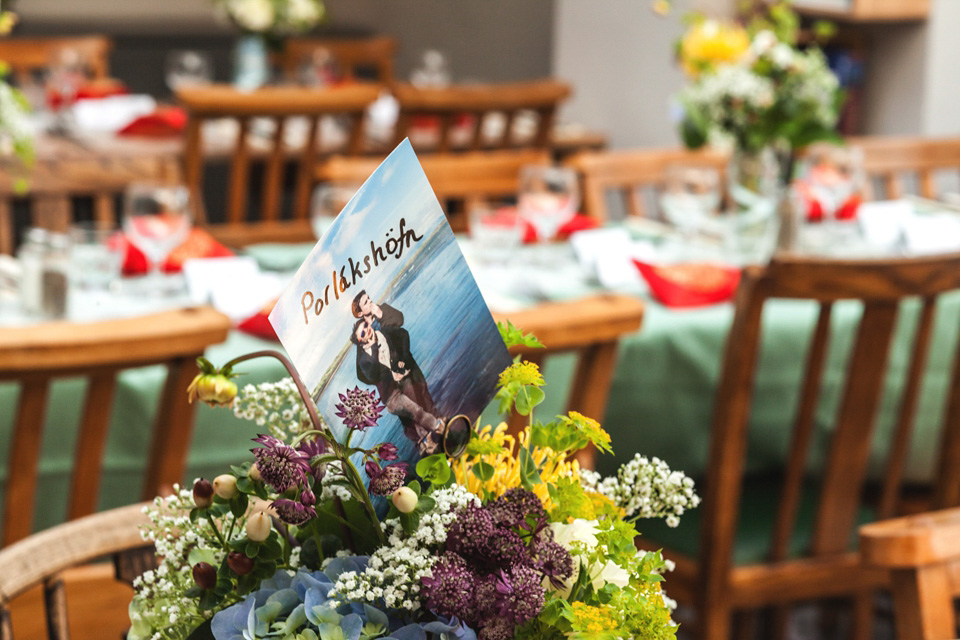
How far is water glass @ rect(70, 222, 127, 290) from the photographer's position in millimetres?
1698

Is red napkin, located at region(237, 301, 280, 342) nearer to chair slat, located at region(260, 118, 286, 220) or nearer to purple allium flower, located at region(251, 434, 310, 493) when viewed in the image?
purple allium flower, located at region(251, 434, 310, 493)

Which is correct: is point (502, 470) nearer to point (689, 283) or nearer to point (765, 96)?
point (689, 283)

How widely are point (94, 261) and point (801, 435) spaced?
102cm

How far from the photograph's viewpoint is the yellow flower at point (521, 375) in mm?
494

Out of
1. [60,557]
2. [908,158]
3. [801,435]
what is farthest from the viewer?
[908,158]

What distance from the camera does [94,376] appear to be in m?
1.06

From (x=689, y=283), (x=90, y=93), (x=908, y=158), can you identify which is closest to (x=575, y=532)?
(x=689, y=283)

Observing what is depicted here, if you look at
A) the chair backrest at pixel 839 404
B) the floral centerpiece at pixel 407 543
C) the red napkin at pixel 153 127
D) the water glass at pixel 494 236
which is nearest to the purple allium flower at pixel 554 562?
the floral centerpiece at pixel 407 543

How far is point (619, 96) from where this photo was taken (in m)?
4.35

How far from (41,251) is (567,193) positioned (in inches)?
→ 33.2

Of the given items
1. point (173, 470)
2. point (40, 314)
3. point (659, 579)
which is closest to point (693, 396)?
point (173, 470)

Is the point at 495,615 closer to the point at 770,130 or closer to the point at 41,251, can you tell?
the point at 41,251

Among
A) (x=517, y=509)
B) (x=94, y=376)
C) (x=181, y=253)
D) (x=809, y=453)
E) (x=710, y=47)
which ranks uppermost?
(x=517, y=509)

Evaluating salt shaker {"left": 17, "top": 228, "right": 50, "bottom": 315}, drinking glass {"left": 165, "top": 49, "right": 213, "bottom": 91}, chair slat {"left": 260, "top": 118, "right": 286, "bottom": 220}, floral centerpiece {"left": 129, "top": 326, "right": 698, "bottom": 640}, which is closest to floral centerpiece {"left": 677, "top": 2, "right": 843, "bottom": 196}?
chair slat {"left": 260, "top": 118, "right": 286, "bottom": 220}
